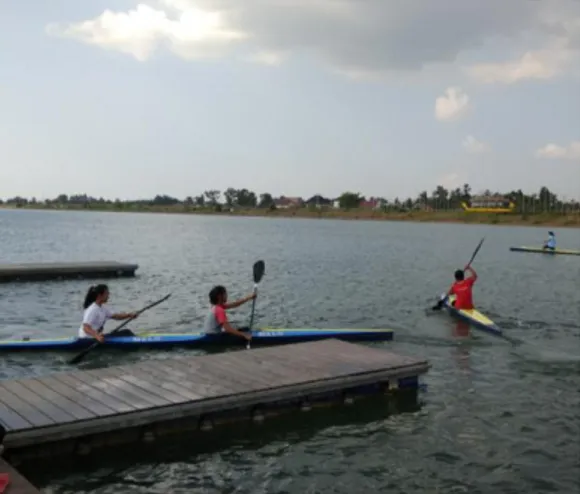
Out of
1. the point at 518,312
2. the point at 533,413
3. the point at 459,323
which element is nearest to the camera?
the point at 533,413

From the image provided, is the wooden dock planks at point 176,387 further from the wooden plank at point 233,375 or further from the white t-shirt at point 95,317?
the white t-shirt at point 95,317

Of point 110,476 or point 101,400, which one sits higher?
point 101,400

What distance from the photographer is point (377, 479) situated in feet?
30.0

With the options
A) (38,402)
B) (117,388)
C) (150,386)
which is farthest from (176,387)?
(38,402)

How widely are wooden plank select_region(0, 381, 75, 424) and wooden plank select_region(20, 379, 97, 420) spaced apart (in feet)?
0.21

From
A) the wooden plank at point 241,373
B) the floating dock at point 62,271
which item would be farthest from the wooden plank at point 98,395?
the floating dock at point 62,271

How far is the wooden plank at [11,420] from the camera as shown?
333 inches

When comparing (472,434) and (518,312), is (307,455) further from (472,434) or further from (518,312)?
(518,312)

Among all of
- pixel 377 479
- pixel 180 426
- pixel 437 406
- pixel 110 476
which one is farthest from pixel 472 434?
pixel 110 476

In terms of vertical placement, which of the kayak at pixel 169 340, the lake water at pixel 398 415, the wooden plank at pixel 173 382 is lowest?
the lake water at pixel 398 415

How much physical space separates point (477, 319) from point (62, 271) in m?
22.2

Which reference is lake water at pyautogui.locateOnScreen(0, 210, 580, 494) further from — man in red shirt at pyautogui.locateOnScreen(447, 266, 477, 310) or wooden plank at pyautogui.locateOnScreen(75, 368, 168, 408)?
man in red shirt at pyautogui.locateOnScreen(447, 266, 477, 310)

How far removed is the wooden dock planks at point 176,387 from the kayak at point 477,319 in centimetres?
719

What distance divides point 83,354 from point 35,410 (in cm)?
554
